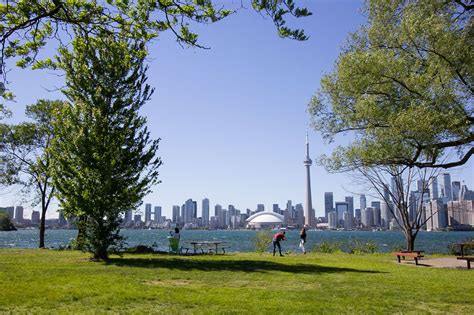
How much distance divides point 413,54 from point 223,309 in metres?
10.5

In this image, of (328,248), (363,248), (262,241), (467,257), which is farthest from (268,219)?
(467,257)

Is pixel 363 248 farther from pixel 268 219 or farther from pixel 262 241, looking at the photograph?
pixel 268 219

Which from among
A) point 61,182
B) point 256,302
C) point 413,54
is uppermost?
point 413,54

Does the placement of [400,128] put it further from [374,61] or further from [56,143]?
[56,143]

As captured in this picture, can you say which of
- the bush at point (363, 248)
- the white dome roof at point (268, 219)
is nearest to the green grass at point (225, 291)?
the bush at point (363, 248)

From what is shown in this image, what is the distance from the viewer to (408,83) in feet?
42.4

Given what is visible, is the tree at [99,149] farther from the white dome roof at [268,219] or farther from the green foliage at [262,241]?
the white dome roof at [268,219]

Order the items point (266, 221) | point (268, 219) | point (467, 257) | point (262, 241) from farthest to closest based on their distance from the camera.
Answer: point (268, 219) → point (266, 221) → point (262, 241) → point (467, 257)

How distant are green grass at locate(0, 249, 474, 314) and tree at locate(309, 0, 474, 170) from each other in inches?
172

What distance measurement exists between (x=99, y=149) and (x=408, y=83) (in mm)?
12397

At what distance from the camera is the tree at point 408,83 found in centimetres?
1211

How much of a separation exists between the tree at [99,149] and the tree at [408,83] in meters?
8.99

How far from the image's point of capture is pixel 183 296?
9.13 meters

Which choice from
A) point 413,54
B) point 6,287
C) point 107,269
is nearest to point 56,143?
Answer: point 107,269
